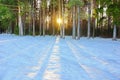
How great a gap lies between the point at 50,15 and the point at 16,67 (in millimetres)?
57459

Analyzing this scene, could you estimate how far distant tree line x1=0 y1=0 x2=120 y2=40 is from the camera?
40.4 m

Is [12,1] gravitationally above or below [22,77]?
above

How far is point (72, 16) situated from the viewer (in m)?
55.6

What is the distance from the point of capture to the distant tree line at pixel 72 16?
40.4m

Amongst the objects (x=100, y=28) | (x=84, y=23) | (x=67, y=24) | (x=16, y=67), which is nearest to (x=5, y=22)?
(x=67, y=24)

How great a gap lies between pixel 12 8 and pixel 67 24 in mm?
12343

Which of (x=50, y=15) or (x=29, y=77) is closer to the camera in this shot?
(x=29, y=77)

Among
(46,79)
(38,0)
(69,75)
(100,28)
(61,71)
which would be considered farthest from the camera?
(38,0)

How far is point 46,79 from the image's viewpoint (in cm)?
899

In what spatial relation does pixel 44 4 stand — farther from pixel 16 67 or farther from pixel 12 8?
pixel 16 67

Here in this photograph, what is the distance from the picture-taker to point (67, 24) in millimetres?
65688

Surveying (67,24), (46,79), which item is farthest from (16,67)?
(67,24)

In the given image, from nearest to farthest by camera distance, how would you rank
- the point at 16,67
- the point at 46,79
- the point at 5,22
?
the point at 46,79 < the point at 16,67 < the point at 5,22

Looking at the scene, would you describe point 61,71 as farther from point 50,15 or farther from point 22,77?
point 50,15
